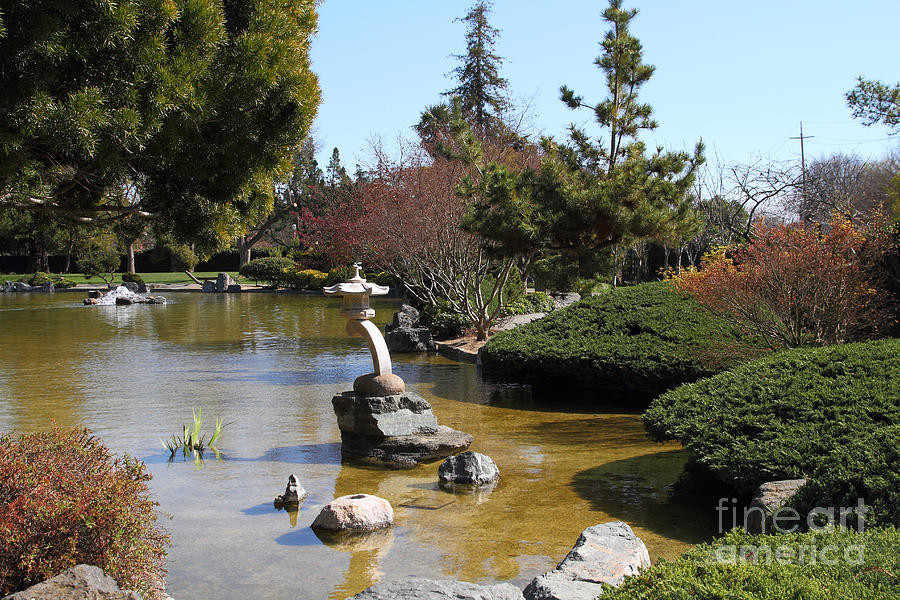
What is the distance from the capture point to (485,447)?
341 inches

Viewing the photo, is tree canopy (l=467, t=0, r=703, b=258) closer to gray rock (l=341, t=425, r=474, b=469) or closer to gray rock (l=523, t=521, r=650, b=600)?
gray rock (l=341, t=425, r=474, b=469)

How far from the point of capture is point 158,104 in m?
4.63

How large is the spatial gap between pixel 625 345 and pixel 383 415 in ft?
13.9

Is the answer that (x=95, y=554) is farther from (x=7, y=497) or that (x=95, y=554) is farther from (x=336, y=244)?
(x=336, y=244)

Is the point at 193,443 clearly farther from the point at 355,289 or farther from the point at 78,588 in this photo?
the point at 78,588

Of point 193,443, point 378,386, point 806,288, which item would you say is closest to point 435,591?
point 378,386

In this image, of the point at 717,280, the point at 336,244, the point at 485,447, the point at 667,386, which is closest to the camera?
the point at 485,447

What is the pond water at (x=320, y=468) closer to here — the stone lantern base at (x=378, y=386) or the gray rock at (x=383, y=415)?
the gray rock at (x=383, y=415)

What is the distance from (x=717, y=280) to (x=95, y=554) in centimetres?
756

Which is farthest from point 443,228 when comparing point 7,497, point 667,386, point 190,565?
point 7,497

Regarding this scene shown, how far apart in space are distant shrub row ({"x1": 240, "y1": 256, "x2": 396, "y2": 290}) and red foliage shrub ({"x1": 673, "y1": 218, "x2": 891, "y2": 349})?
29102 millimetres

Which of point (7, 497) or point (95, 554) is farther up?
point (7, 497)

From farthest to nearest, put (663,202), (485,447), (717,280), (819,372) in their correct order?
(663,202), (717,280), (485,447), (819,372)

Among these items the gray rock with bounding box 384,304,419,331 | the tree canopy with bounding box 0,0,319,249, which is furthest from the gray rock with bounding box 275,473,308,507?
the gray rock with bounding box 384,304,419,331
